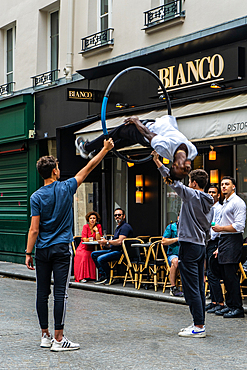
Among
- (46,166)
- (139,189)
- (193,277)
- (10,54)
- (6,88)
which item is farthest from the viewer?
(10,54)

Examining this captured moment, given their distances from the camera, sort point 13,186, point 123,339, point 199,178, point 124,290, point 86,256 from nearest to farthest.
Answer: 1. point 123,339
2. point 199,178
3. point 124,290
4. point 86,256
5. point 13,186

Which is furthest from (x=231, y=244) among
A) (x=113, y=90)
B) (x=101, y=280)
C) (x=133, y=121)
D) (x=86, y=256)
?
(x=113, y=90)

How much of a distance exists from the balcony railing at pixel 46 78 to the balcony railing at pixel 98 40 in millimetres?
1338

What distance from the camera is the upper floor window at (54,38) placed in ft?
52.1

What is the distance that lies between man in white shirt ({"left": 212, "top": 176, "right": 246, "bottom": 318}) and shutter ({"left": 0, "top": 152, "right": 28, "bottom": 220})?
9027mm

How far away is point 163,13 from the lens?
12.1 metres

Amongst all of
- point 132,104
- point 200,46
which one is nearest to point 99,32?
point 132,104

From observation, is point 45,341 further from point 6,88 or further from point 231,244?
point 6,88

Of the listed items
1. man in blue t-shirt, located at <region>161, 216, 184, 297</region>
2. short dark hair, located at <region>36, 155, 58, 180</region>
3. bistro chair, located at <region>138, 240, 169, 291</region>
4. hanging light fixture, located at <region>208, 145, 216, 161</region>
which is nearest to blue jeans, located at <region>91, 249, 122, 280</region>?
bistro chair, located at <region>138, 240, 169, 291</region>

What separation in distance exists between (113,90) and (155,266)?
462 centimetres

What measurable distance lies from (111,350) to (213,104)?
5541 millimetres

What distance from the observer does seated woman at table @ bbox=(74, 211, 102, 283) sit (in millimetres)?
11852

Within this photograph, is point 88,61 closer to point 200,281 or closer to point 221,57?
point 221,57

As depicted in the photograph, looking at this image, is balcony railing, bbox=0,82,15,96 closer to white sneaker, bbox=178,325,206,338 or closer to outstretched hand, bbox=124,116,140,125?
outstretched hand, bbox=124,116,140,125
